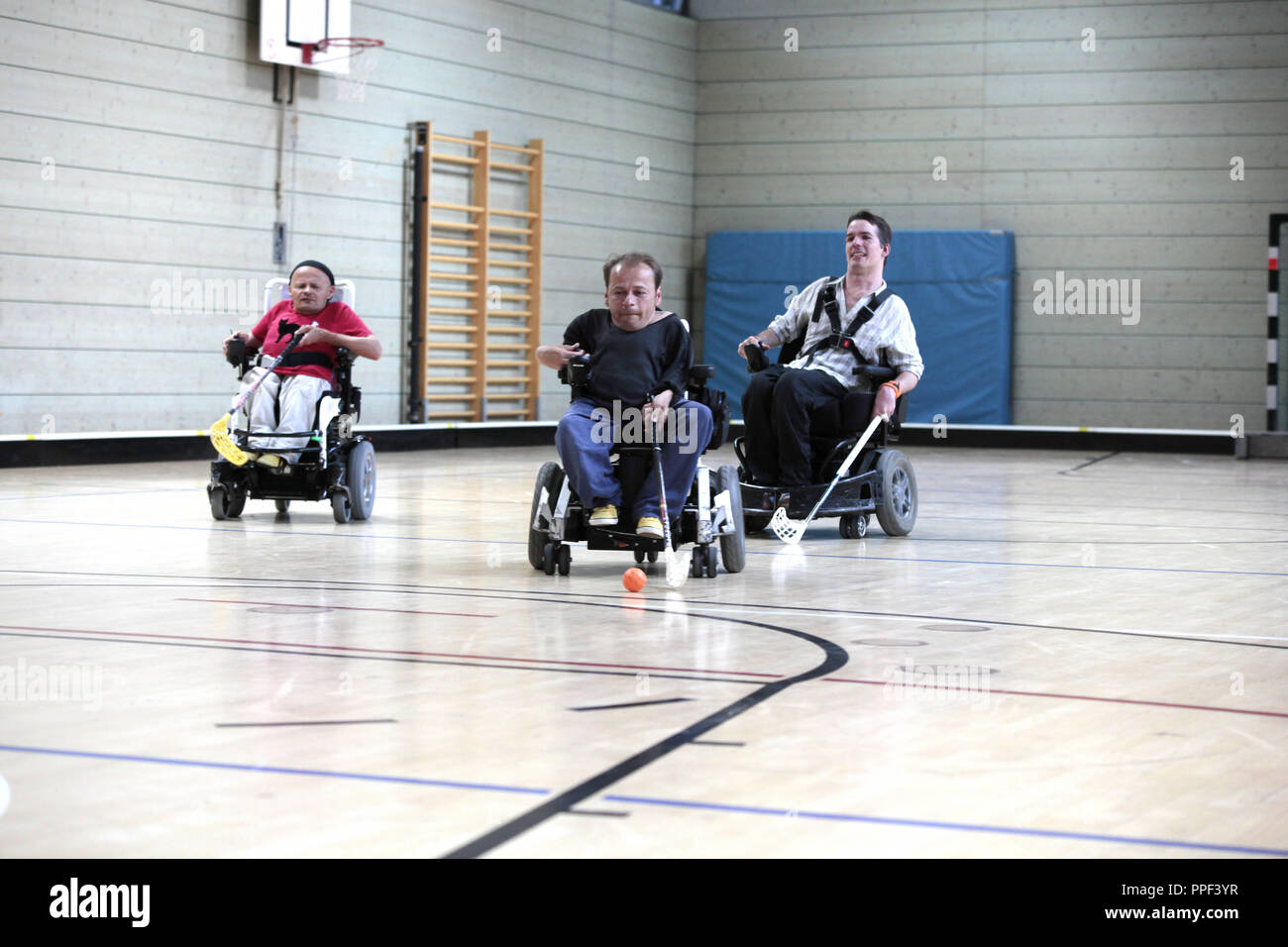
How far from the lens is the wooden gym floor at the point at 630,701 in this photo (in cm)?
202

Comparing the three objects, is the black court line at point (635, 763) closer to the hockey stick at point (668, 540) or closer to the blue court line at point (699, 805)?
the blue court line at point (699, 805)

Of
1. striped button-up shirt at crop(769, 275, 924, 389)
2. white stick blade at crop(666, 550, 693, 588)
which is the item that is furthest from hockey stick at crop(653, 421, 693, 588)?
striped button-up shirt at crop(769, 275, 924, 389)

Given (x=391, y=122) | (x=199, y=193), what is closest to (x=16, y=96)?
(x=199, y=193)

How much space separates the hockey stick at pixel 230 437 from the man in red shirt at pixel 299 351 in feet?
0.08

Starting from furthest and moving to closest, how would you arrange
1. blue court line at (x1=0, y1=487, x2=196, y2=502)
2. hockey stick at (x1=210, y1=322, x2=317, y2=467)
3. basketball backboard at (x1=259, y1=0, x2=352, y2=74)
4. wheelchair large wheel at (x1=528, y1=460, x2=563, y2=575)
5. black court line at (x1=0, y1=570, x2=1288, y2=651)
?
basketball backboard at (x1=259, y1=0, x2=352, y2=74) → blue court line at (x1=0, y1=487, x2=196, y2=502) → hockey stick at (x1=210, y1=322, x2=317, y2=467) → wheelchair large wheel at (x1=528, y1=460, x2=563, y2=575) → black court line at (x1=0, y1=570, x2=1288, y2=651)

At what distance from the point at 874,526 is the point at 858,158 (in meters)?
7.73

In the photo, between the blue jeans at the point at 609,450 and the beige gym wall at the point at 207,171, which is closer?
the blue jeans at the point at 609,450

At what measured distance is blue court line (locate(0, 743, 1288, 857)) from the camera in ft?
6.47

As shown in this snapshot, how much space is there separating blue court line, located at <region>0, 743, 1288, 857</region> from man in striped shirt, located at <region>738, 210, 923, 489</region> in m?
3.61

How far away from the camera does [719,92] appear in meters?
Result: 14.2

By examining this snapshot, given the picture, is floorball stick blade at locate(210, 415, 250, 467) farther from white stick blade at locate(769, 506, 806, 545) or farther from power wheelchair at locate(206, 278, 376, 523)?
white stick blade at locate(769, 506, 806, 545)

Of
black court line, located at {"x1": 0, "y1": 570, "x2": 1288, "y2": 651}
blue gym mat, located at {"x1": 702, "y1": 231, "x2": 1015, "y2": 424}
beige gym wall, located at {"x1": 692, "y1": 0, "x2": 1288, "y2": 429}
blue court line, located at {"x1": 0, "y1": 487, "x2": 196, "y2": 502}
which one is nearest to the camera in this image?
black court line, located at {"x1": 0, "y1": 570, "x2": 1288, "y2": 651}

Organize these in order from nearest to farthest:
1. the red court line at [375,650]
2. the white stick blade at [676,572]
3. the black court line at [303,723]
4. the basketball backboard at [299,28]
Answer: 1. the black court line at [303,723]
2. the red court line at [375,650]
3. the white stick blade at [676,572]
4. the basketball backboard at [299,28]

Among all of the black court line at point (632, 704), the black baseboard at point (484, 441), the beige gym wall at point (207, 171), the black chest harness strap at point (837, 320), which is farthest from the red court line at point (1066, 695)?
the beige gym wall at point (207, 171)
